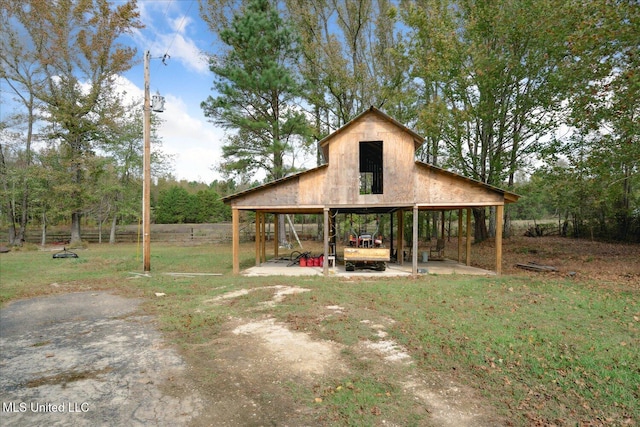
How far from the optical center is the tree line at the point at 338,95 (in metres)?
18.2

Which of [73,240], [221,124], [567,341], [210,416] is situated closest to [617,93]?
[567,341]

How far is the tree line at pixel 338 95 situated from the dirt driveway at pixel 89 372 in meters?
15.3

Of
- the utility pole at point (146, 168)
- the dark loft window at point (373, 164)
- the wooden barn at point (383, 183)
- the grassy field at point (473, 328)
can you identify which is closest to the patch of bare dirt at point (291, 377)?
the grassy field at point (473, 328)

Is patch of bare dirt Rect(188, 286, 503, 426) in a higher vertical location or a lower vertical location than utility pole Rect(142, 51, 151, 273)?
lower

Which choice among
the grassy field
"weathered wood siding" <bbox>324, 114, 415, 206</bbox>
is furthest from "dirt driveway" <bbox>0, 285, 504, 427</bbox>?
"weathered wood siding" <bbox>324, 114, 415, 206</bbox>

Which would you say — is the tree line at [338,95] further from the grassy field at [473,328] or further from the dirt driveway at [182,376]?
the dirt driveway at [182,376]

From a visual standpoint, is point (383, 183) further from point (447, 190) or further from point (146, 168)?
point (146, 168)

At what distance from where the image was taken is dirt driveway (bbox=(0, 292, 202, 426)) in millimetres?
3625

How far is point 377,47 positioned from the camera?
25688 mm

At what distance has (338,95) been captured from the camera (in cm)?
2359

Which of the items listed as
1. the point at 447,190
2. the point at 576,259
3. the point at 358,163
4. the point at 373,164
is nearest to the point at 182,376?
the point at 358,163

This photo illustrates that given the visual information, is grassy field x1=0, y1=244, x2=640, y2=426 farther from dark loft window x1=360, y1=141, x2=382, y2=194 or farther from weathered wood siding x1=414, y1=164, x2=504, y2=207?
dark loft window x1=360, y1=141, x2=382, y2=194

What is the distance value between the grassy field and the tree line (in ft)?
26.8

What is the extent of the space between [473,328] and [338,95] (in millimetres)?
20380
